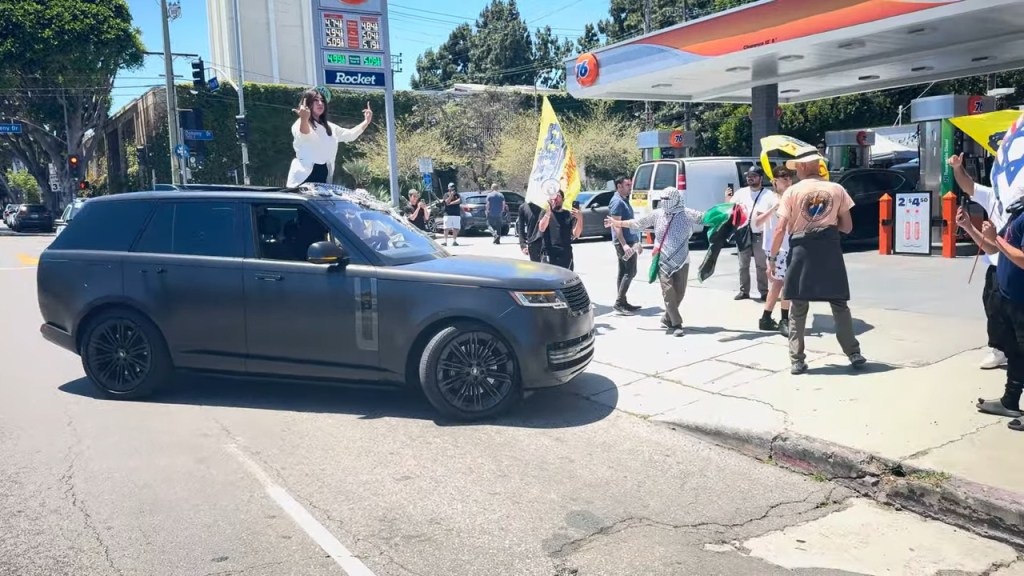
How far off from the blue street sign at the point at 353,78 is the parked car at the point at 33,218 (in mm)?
34845

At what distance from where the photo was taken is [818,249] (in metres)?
6.62

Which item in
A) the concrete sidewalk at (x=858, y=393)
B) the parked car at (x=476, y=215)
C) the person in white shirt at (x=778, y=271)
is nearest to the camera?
the concrete sidewalk at (x=858, y=393)

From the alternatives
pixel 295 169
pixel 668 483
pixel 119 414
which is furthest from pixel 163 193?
pixel 668 483

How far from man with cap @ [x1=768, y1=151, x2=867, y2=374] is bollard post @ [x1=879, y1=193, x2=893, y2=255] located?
27.6 ft

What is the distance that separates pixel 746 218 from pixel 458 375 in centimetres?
541

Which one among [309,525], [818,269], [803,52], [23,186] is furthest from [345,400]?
[23,186]

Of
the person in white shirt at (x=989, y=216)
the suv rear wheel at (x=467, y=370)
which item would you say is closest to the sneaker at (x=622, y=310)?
the suv rear wheel at (x=467, y=370)

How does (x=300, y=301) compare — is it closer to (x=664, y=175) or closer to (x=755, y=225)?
(x=755, y=225)

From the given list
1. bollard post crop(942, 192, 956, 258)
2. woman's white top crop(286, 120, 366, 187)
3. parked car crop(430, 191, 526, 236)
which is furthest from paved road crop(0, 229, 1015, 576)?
parked car crop(430, 191, 526, 236)

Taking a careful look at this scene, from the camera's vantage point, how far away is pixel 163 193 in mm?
6871

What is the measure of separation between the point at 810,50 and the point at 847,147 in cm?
517

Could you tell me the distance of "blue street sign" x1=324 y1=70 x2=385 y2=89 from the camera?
1307 cm

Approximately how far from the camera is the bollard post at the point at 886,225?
14.2 m

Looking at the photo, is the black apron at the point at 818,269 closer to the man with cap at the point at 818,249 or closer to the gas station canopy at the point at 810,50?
the man with cap at the point at 818,249
